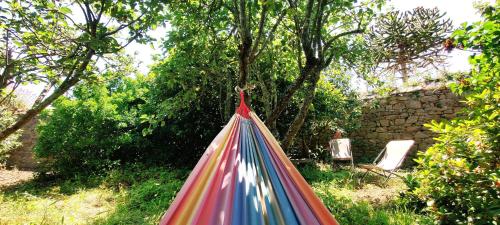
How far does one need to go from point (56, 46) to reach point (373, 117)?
6092 millimetres

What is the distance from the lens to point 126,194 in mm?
4227

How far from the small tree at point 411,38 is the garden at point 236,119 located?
137 inches

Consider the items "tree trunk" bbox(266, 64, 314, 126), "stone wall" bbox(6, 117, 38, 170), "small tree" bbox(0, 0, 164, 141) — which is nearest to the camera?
"small tree" bbox(0, 0, 164, 141)

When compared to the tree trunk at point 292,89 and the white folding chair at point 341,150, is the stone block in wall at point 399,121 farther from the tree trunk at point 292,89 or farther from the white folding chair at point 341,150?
the tree trunk at point 292,89

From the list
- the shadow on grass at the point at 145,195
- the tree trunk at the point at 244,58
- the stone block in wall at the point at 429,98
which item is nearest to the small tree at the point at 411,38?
the stone block in wall at the point at 429,98

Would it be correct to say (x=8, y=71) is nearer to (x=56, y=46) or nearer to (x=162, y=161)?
(x=56, y=46)

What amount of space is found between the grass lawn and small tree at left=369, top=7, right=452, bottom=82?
20.5ft

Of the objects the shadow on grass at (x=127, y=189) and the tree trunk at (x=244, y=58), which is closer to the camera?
the tree trunk at (x=244, y=58)

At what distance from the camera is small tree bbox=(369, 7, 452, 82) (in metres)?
9.77

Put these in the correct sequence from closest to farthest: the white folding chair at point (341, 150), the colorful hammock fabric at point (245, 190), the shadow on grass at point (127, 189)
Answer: the colorful hammock fabric at point (245, 190)
the shadow on grass at point (127, 189)
the white folding chair at point (341, 150)

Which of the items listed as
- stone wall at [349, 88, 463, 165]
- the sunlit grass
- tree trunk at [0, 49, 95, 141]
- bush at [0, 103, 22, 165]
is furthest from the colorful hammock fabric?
bush at [0, 103, 22, 165]

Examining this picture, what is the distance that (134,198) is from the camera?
156 inches

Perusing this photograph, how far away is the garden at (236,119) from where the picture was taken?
69.0 inches

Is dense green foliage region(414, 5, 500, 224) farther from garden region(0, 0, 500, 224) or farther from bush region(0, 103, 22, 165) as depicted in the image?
bush region(0, 103, 22, 165)
